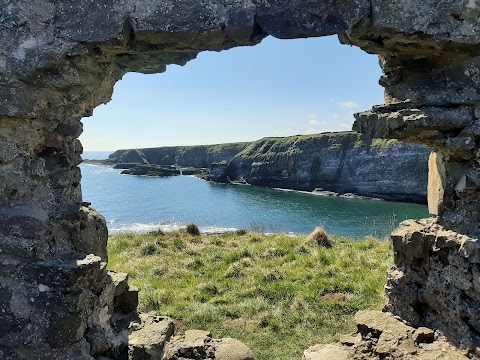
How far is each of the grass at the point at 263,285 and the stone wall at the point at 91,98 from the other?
2.57 meters

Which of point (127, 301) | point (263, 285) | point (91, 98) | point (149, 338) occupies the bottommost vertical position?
point (263, 285)

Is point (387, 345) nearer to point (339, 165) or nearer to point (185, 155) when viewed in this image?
point (339, 165)

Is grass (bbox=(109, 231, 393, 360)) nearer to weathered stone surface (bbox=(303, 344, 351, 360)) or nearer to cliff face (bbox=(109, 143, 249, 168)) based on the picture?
weathered stone surface (bbox=(303, 344, 351, 360))

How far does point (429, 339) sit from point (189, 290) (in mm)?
4720

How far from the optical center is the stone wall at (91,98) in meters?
3.24

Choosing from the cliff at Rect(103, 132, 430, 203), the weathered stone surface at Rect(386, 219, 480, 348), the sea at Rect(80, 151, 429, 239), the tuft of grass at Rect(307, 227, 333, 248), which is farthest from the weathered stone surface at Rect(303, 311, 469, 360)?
the cliff at Rect(103, 132, 430, 203)

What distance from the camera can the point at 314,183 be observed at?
63719 mm

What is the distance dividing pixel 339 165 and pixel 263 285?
56105mm

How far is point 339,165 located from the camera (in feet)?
203

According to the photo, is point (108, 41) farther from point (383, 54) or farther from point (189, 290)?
point (189, 290)

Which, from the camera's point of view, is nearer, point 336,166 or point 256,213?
point 256,213

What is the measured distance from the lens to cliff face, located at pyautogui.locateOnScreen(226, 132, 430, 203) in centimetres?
5203

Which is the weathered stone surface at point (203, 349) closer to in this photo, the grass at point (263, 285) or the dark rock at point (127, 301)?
the dark rock at point (127, 301)

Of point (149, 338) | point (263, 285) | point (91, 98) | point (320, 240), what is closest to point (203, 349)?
point (149, 338)
